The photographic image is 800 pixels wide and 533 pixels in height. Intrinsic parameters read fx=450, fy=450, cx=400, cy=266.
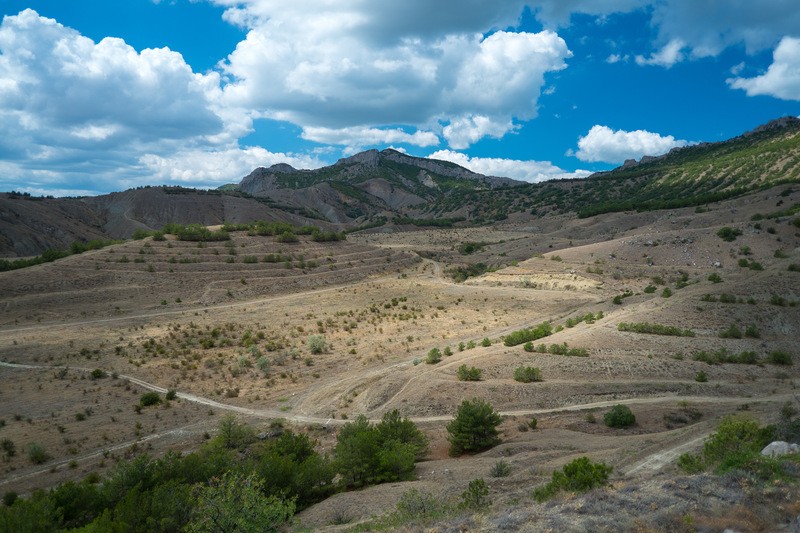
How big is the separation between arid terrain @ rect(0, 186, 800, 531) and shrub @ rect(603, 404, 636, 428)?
0.51m

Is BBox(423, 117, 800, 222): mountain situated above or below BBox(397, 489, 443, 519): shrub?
above

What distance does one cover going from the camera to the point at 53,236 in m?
89.9

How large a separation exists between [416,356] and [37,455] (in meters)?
20.0

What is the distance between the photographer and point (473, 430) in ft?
56.1

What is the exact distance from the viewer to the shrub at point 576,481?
10.3 m

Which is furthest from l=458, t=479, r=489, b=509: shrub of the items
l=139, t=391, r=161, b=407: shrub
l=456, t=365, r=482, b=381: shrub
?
l=139, t=391, r=161, b=407: shrub

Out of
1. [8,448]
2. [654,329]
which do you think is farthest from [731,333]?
[8,448]

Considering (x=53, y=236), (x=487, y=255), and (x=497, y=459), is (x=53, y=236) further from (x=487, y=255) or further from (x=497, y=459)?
(x=497, y=459)

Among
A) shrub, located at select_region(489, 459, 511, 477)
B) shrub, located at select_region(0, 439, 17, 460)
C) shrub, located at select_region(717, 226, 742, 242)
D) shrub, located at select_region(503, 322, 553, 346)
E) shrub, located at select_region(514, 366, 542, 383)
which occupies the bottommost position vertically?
shrub, located at select_region(0, 439, 17, 460)

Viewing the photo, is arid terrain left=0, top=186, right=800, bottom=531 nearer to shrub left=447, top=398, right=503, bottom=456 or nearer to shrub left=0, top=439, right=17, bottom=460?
shrub left=0, top=439, right=17, bottom=460

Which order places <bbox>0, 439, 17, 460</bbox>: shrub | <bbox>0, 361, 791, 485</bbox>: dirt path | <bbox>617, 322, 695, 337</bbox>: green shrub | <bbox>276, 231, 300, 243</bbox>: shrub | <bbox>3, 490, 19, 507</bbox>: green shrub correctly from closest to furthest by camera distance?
<bbox>0, 361, 791, 485</bbox>: dirt path < <bbox>3, 490, 19, 507</bbox>: green shrub < <bbox>0, 439, 17, 460</bbox>: shrub < <bbox>617, 322, 695, 337</bbox>: green shrub < <bbox>276, 231, 300, 243</bbox>: shrub

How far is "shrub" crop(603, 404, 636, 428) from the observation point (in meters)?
17.8

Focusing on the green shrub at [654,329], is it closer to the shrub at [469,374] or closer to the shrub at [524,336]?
the shrub at [524,336]

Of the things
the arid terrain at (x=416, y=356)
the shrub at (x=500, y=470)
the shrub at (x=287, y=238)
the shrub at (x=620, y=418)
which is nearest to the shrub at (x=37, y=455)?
the arid terrain at (x=416, y=356)
